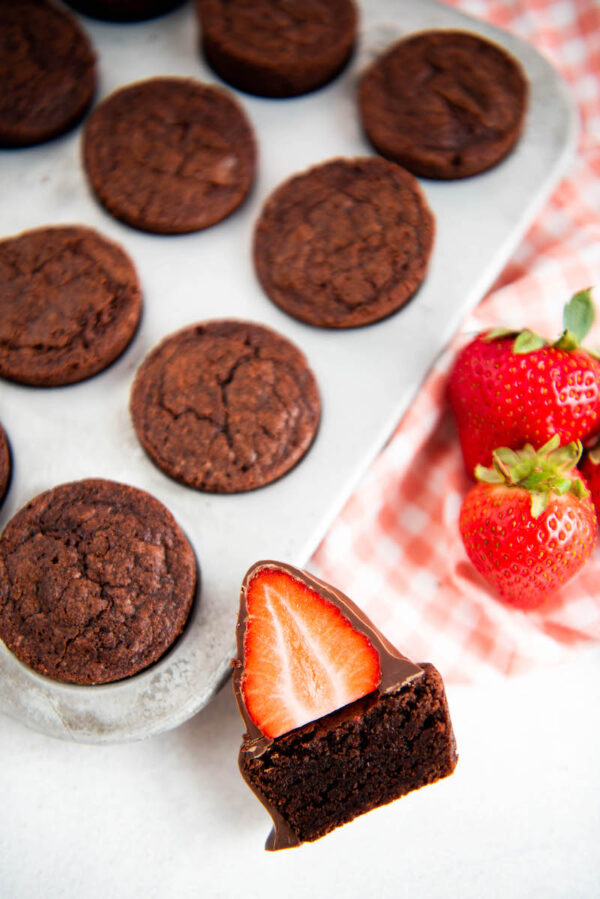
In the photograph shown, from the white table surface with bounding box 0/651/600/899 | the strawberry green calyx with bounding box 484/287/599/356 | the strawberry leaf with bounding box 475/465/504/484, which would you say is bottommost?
the white table surface with bounding box 0/651/600/899

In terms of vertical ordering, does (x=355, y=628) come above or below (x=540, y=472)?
below

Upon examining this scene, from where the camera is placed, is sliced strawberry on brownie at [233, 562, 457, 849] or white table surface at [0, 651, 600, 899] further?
white table surface at [0, 651, 600, 899]

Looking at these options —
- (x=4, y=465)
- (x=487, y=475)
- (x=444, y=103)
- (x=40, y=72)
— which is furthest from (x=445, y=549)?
(x=40, y=72)

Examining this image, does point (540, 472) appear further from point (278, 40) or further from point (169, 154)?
point (278, 40)

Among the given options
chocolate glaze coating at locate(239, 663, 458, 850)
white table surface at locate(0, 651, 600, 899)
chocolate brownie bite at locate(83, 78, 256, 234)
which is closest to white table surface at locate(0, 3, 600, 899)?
white table surface at locate(0, 651, 600, 899)

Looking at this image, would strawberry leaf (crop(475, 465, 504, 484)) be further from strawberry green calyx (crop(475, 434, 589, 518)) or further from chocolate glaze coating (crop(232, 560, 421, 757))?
chocolate glaze coating (crop(232, 560, 421, 757))

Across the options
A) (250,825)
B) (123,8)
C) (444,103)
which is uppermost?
(444,103)

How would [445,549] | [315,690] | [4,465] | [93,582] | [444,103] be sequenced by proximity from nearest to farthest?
[315,690], [93,582], [4,465], [445,549], [444,103]
